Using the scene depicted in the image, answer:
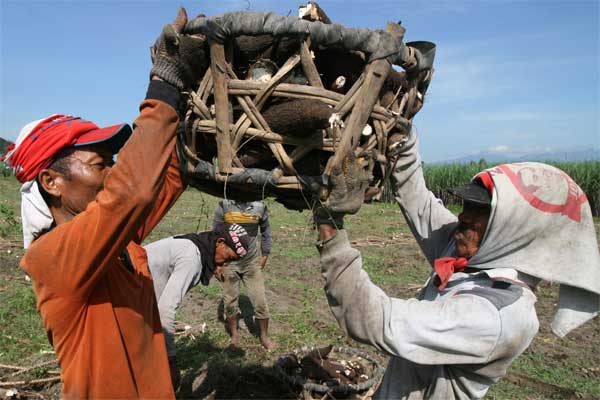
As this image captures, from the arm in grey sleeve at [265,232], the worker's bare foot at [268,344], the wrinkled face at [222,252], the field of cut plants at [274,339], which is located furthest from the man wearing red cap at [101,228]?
the arm in grey sleeve at [265,232]

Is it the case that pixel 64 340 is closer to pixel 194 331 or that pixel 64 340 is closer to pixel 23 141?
pixel 23 141

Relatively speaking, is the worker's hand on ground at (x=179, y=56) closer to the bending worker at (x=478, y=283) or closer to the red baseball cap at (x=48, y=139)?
the red baseball cap at (x=48, y=139)

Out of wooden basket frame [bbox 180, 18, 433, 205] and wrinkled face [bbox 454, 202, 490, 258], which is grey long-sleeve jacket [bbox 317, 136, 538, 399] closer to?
wrinkled face [bbox 454, 202, 490, 258]

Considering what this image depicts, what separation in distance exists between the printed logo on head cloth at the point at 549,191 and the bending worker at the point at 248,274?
4234 mm

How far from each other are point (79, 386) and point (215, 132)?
44.4 inches

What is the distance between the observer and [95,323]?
66.4 inches

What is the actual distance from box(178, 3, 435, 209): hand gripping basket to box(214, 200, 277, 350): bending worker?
415 cm

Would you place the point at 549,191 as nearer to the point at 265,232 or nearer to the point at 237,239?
the point at 237,239

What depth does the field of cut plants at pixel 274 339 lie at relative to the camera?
4.38m

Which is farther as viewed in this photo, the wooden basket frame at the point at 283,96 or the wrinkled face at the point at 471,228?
the wrinkled face at the point at 471,228

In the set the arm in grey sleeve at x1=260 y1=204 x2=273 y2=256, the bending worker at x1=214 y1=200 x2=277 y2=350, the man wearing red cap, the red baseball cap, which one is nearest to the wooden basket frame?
the man wearing red cap

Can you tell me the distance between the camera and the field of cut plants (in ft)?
14.4

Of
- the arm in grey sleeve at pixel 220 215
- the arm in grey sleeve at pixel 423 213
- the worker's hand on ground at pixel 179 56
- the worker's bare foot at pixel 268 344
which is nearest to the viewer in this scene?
the worker's hand on ground at pixel 179 56

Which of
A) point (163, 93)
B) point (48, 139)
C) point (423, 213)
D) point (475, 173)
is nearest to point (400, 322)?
point (423, 213)
